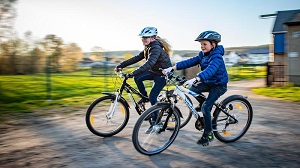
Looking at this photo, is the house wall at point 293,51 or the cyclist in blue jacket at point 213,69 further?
the house wall at point 293,51

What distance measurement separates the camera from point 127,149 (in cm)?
458

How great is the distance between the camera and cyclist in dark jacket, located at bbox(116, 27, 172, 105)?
530 centimetres

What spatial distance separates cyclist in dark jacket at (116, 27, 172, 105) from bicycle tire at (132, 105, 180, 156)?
98cm

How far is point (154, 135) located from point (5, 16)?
1418cm

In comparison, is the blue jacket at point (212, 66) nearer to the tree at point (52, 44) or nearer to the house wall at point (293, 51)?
the tree at point (52, 44)

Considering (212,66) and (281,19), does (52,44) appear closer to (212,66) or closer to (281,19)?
(212,66)

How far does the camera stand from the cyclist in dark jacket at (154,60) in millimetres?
5297

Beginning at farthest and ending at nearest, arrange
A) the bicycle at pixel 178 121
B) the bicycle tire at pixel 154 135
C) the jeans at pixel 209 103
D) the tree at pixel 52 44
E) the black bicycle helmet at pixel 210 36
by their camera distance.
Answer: the tree at pixel 52 44 → the jeans at pixel 209 103 → the black bicycle helmet at pixel 210 36 → the bicycle at pixel 178 121 → the bicycle tire at pixel 154 135

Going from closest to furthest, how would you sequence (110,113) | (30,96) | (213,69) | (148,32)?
(213,69), (148,32), (110,113), (30,96)

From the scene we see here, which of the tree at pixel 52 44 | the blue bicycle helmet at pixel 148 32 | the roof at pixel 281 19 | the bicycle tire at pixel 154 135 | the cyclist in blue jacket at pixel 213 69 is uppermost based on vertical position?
the roof at pixel 281 19

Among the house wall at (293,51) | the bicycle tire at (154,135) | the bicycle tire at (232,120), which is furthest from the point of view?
the house wall at (293,51)

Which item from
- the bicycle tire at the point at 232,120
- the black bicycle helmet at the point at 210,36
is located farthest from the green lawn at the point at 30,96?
the black bicycle helmet at the point at 210,36

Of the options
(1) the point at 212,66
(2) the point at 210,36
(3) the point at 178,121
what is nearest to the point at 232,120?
(3) the point at 178,121

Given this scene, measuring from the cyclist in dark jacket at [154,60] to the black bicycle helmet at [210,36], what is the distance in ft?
3.59
